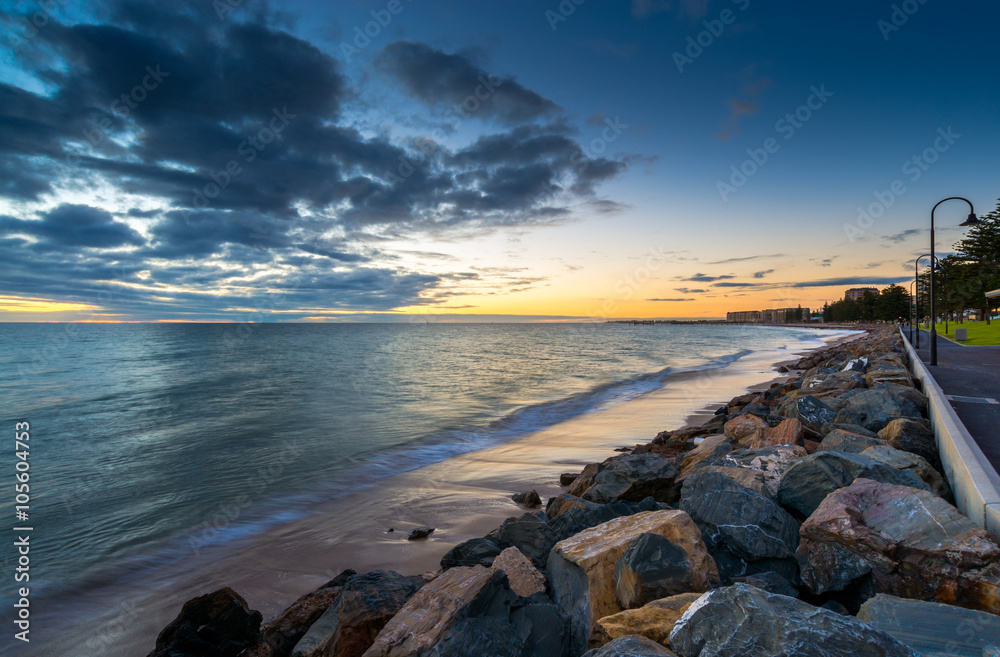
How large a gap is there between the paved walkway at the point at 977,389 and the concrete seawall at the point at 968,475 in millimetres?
576

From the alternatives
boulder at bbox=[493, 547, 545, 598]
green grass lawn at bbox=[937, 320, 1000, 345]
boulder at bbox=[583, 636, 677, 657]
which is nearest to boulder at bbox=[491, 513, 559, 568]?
boulder at bbox=[493, 547, 545, 598]

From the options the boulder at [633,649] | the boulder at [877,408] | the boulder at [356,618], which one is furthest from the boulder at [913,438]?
the boulder at [356,618]

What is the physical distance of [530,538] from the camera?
5.43 m

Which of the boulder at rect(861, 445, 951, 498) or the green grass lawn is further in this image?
the green grass lawn

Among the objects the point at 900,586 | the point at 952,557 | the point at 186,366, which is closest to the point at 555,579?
the point at 900,586

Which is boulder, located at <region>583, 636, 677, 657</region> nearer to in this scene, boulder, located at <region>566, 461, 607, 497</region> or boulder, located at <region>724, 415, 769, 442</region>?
boulder, located at <region>566, 461, 607, 497</region>

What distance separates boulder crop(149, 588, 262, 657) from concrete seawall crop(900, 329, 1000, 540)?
646cm

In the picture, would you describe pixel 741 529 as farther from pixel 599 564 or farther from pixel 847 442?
pixel 847 442

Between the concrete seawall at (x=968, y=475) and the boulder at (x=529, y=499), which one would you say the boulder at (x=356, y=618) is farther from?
the concrete seawall at (x=968, y=475)

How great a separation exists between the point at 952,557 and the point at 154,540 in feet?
35.2

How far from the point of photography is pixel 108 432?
55.9 ft

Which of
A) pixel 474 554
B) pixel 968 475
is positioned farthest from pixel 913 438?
pixel 474 554

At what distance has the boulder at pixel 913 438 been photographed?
22.1ft

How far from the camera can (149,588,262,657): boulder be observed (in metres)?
4.15
